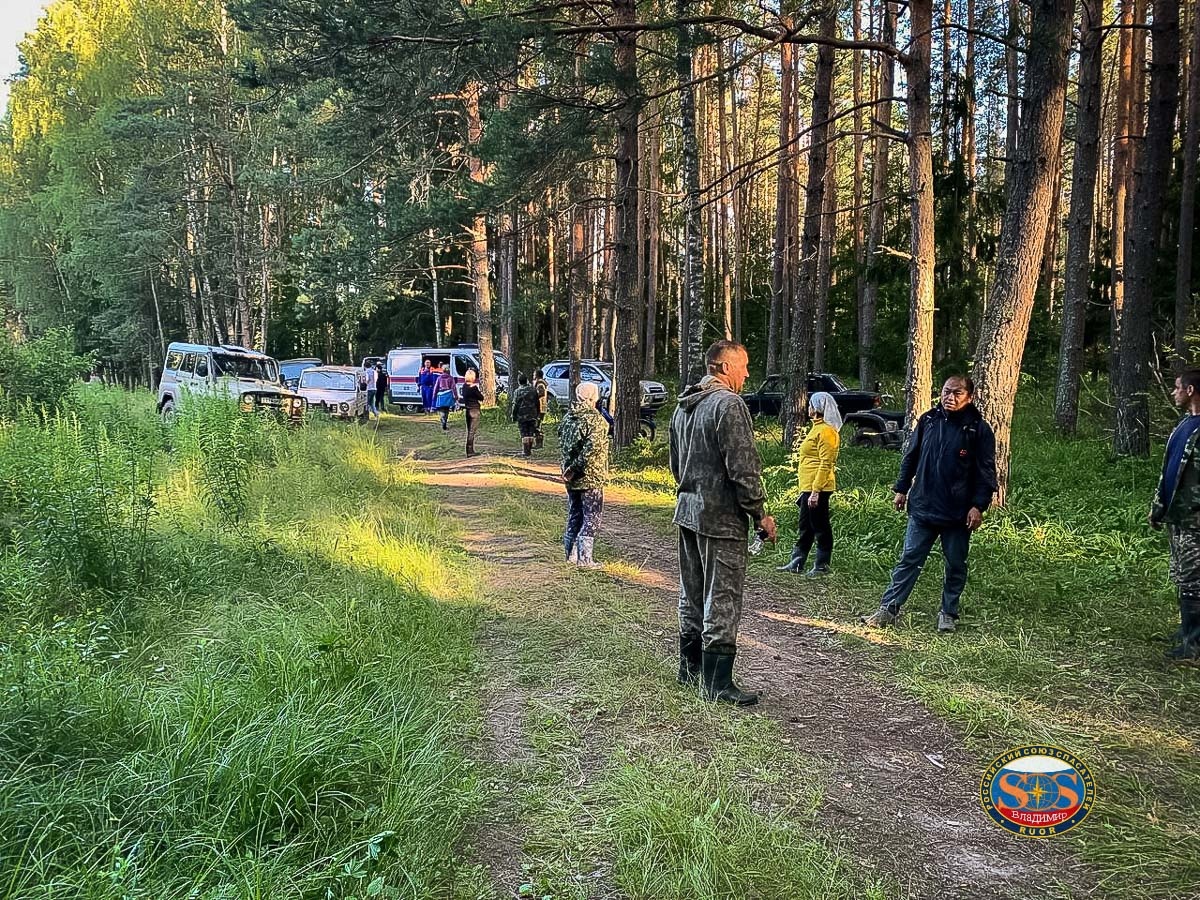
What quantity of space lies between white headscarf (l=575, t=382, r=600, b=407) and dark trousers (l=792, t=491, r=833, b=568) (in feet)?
7.25

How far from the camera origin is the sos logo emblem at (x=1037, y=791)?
10.5ft

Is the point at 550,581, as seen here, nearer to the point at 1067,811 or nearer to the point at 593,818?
the point at 593,818

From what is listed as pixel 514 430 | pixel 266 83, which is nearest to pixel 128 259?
pixel 514 430

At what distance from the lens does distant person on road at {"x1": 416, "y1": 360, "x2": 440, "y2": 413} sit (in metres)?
24.5

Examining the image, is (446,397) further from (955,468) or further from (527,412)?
(955,468)

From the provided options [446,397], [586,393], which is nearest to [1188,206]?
[586,393]

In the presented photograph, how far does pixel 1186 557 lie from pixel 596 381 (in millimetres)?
15682

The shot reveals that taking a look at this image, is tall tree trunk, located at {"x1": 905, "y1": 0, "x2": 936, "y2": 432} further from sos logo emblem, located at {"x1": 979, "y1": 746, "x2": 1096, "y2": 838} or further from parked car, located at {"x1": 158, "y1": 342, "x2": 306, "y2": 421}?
parked car, located at {"x1": 158, "y1": 342, "x2": 306, "y2": 421}

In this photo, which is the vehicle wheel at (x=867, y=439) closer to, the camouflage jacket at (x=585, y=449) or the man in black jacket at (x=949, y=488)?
the camouflage jacket at (x=585, y=449)

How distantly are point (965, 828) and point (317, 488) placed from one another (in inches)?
306

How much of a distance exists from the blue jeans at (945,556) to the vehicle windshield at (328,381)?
800 inches

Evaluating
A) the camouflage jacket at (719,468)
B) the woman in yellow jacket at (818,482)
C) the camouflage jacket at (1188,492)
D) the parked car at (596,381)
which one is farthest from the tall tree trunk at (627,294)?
the camouflage jacket at (1188,492)

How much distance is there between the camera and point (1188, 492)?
4.77 meters

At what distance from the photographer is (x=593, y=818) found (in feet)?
10.4
